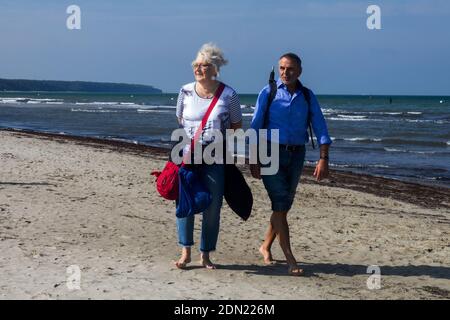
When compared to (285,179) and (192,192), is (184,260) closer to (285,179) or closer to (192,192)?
(192,192)

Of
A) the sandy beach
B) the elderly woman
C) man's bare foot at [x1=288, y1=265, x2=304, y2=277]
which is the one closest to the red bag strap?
the elderly woman

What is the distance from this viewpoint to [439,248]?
7.95 meters

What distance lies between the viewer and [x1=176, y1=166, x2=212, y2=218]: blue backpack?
588cm

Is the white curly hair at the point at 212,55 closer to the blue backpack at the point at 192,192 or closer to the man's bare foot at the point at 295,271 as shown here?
the blue backpack at the point at 192,192

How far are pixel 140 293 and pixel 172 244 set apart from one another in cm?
188

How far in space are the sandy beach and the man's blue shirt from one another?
1.19 metres

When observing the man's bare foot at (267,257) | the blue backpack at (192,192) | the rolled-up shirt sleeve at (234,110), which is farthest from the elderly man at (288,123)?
the man's bare foot at (267,257)

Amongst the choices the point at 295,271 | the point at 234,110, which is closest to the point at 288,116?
the point at 234,110

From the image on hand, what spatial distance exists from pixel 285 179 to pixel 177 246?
Result: 1.62m

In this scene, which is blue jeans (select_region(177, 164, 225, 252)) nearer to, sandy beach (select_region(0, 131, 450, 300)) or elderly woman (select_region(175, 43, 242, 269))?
elderly woman (select_region(175, 43, 242, 269))

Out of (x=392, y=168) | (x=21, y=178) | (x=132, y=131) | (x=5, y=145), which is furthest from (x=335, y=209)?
(x=132, y=131)

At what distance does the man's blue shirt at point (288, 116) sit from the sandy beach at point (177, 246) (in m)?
1.19

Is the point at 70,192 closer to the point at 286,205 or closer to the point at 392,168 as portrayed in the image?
the point at 286,205

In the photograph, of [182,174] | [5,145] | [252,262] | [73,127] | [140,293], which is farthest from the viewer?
[73,127]
